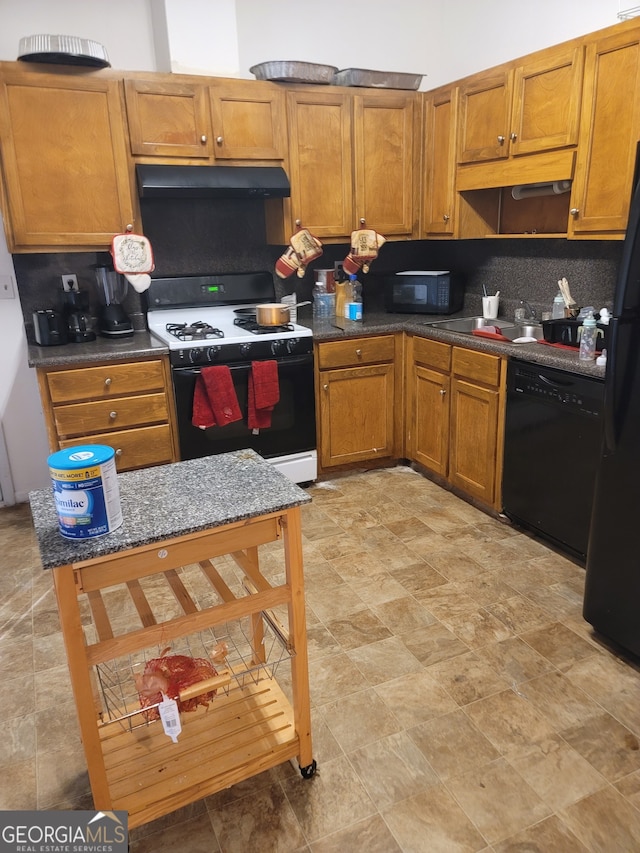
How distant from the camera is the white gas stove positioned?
124 inches

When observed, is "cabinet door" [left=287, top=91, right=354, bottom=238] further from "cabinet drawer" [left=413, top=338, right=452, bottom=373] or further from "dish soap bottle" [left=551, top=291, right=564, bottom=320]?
"dish soap bottle" [left=551, top=291, right=564, bottom=320]

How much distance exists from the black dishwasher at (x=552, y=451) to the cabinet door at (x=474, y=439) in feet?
0.32

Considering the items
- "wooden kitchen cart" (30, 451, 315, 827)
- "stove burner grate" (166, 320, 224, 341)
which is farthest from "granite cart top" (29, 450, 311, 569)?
"stove burner grate" (166, 320, 224, 341)

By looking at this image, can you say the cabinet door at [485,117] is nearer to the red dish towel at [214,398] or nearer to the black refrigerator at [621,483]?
the black refrigerator at [621,483]

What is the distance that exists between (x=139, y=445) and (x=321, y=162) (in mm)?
1867

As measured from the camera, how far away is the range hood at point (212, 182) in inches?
121

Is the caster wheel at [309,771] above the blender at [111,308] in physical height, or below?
below

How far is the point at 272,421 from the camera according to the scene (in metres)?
3.39

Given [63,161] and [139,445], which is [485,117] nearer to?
[63,161]

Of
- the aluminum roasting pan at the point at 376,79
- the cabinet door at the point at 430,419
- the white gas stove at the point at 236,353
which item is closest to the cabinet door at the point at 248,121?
the aluminum roasting pan at the point at 376,79

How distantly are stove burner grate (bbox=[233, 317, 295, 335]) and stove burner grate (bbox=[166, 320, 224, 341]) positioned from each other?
0.61ft

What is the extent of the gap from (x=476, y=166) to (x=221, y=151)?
4.43 feet

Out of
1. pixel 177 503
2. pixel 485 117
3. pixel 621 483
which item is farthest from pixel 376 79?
pixel 177 503

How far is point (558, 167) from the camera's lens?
2.80 metres
